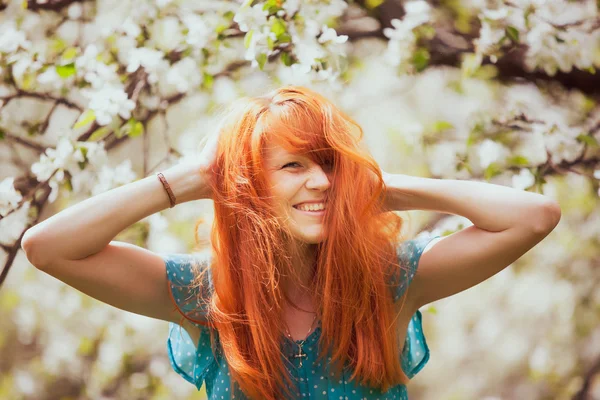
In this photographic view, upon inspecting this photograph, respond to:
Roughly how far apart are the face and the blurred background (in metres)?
0.34

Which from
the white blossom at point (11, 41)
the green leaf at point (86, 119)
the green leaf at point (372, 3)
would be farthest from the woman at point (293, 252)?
the green leaf at point (372, 3)

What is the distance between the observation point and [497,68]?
7.47 feet

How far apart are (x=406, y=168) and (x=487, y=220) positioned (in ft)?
3.80

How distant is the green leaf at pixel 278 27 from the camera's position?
1568mm

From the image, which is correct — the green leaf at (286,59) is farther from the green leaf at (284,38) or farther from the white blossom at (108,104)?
the white blossom at (108,104)

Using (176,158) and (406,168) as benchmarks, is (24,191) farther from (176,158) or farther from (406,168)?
(406,168)

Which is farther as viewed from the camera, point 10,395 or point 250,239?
point 10,395

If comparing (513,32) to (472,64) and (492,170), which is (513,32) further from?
(492,170)

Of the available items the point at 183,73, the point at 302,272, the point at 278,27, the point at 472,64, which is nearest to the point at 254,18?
the point at 278,27

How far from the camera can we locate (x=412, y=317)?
57.6 inches

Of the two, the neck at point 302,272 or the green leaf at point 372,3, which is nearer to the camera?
the neck at point 302,272

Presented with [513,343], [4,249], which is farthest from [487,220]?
[513,343]

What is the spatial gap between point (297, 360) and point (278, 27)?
2.37 ft

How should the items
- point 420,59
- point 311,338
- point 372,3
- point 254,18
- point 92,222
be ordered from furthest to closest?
point 372,3 < point 420,59 < point 254,18 < point 311,338 < point 92,222
